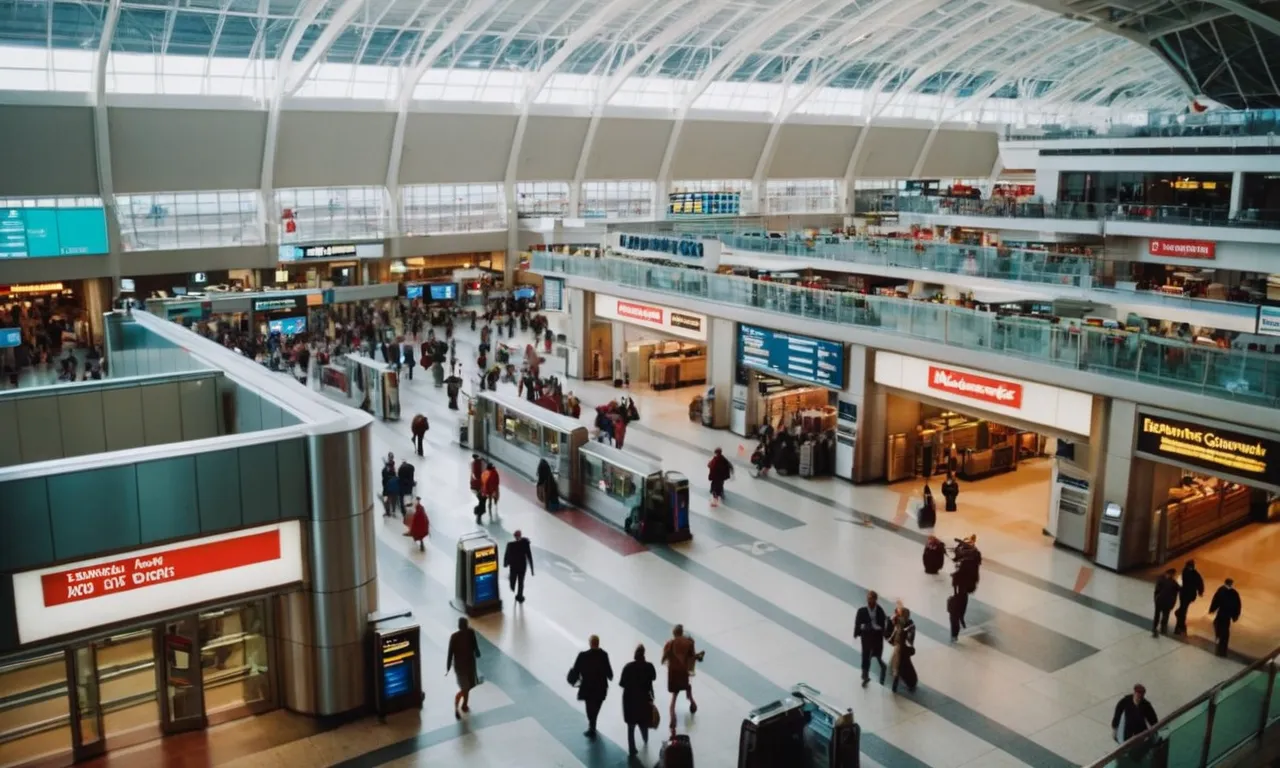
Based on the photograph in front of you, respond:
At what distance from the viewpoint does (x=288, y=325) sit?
131 ft

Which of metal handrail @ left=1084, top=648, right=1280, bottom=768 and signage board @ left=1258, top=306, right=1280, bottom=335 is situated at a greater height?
signage board @ left=1258, top=306, right=1280, bottom=335

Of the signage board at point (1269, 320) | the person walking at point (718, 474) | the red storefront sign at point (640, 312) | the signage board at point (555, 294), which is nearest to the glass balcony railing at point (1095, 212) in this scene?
the signage board at point (1269, 320)

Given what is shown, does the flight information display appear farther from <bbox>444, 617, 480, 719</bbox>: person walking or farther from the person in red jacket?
<bbox>444, 617, 480, 719</bbox>: person walking

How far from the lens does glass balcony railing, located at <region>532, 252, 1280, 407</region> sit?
15.0m

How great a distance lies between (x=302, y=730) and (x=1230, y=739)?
936cm

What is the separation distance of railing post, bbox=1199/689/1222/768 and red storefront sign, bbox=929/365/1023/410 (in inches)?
389

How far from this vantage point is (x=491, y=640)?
1373 cm

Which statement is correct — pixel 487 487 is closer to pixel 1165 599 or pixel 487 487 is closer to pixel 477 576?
pixel 477 576

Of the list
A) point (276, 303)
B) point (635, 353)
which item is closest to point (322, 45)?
point (276, 303)

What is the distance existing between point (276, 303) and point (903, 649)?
3270 centimetres

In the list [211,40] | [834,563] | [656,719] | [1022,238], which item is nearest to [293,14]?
[211,40]

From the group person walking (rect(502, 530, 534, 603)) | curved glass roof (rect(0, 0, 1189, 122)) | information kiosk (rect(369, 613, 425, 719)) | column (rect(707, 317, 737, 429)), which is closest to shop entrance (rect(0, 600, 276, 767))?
information kiosk (rect(369, 613, 425, 719))

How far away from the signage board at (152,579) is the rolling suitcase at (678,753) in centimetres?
444

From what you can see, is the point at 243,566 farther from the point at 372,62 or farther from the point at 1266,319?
the point at 372,62
